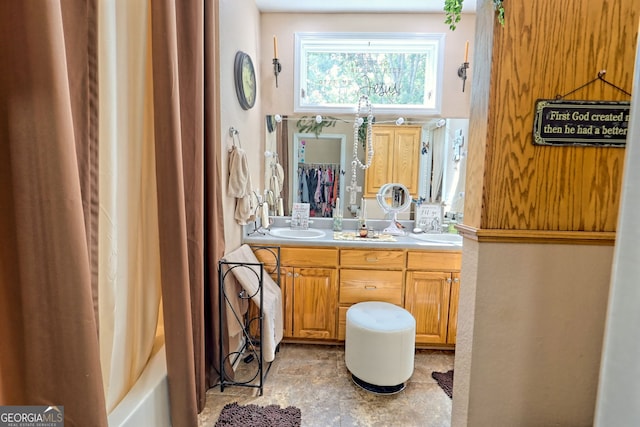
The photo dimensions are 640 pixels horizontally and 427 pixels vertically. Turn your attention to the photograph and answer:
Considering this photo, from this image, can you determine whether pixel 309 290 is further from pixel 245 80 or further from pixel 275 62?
pixel 275 62

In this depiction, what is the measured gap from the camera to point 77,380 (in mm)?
634

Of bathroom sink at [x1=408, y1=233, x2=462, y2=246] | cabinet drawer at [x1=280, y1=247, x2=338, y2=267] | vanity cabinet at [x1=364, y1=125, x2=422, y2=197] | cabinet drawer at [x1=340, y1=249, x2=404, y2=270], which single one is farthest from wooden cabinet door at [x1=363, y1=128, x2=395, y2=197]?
cabinet drawer at [x1=280, y1=247, x2=338, y2=267]

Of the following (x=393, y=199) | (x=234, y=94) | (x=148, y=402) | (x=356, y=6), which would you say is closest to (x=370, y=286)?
(x=393, y=199)

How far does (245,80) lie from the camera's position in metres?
2.10

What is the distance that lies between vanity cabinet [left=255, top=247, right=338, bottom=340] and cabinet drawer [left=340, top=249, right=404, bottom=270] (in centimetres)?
9

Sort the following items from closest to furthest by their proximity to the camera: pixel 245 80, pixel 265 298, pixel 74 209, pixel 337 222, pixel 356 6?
pixel 74 209 → pixel 265 298 → pixel 245 80 → pixel 356 6 → pixel 337 222

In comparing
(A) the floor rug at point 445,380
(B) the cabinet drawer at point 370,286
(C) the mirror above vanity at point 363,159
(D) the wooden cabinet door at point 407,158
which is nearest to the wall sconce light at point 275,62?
(C) the mirror above vanity at point 363,159

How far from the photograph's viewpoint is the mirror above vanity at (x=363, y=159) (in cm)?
263

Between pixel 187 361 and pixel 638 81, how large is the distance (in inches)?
55.4

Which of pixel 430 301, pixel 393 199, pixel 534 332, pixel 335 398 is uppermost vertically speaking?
pixel 393 199

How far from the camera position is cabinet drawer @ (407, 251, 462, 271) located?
2.15 m

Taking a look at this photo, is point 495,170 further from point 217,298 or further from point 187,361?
point 217,298

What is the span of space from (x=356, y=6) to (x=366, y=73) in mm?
528

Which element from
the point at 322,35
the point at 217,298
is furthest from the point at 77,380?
the point at 322,35
